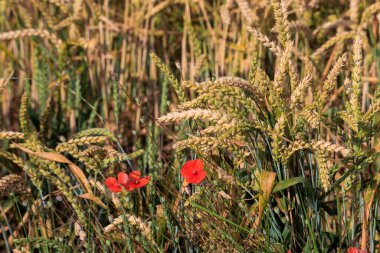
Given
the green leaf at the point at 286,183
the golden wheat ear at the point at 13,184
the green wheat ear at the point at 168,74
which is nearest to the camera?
the green leaf at the point at 286,183

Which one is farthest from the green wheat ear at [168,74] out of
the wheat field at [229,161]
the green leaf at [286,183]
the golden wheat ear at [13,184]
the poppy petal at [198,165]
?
the golden wheat ear at [13,184]

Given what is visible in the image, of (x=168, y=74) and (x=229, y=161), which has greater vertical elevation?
(x=168, y=74)

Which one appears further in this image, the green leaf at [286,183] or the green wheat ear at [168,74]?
the green wheat ear at [168,74]

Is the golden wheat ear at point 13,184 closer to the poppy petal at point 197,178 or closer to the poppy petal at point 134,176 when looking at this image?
the poppy petal at point 134,176

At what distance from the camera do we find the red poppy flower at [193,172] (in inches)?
51.2

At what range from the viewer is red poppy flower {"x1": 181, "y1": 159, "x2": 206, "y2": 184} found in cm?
130

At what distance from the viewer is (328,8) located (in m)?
2.60

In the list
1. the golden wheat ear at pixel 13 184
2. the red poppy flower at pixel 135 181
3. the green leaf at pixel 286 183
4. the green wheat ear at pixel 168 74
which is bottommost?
the golden wheat ear at pixel 13 184

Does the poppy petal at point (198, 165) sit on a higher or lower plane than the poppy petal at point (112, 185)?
higher

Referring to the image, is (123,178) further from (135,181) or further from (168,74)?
(168,74)

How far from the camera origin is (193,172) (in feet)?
4.32

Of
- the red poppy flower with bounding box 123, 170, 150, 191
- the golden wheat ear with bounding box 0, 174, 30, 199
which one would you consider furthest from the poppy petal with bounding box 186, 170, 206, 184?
the golden wheat ear with bounding box 0, 174, 30, 199

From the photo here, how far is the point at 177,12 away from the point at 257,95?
1.47 meters

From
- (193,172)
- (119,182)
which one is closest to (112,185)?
(119,182)
